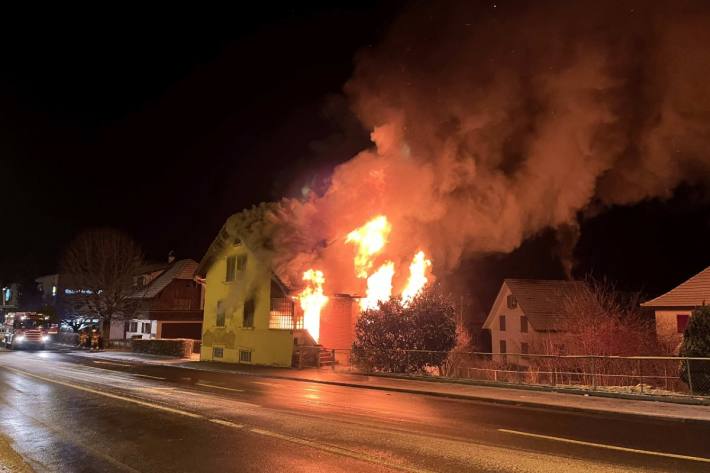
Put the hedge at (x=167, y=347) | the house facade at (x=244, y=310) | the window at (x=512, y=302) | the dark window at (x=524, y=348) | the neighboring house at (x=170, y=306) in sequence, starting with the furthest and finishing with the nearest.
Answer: the neighboring house at (x=170, y=306), the window at (x=512, y=302), the dark window at (x=524, y=348), the hedge at (x=167, y=347), the house facade at (x=244, y=310)

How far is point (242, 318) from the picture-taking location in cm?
2895

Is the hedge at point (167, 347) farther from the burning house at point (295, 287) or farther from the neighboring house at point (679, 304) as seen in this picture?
the neighboring house at point (679, 304)

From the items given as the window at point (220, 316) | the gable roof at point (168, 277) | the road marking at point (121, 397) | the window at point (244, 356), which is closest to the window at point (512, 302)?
the window at point (220, 316)

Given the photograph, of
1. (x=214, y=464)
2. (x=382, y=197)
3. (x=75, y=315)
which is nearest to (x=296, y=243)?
(x=382, y=197)

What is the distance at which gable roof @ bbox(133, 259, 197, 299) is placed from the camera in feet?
158

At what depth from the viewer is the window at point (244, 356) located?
91.1 feet

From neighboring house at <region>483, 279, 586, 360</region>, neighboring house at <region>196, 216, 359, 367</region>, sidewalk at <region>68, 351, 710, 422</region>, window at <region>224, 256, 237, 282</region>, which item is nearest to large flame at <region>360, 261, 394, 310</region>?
neighboring house at <region>196, 216, 359, 367</region>

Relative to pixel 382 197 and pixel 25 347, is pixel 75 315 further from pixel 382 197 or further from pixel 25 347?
pixel 382 197

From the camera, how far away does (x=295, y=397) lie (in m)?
14.2

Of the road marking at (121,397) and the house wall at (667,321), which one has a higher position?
the house wall at (667,321)

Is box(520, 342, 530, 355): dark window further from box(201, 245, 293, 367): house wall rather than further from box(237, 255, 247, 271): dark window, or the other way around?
box(237, 255, 247, 271): dark window

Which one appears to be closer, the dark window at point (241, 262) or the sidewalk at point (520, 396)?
the sidewalk at point (520, 396)

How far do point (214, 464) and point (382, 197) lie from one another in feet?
64.3

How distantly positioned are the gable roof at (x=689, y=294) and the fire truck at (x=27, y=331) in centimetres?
4381
